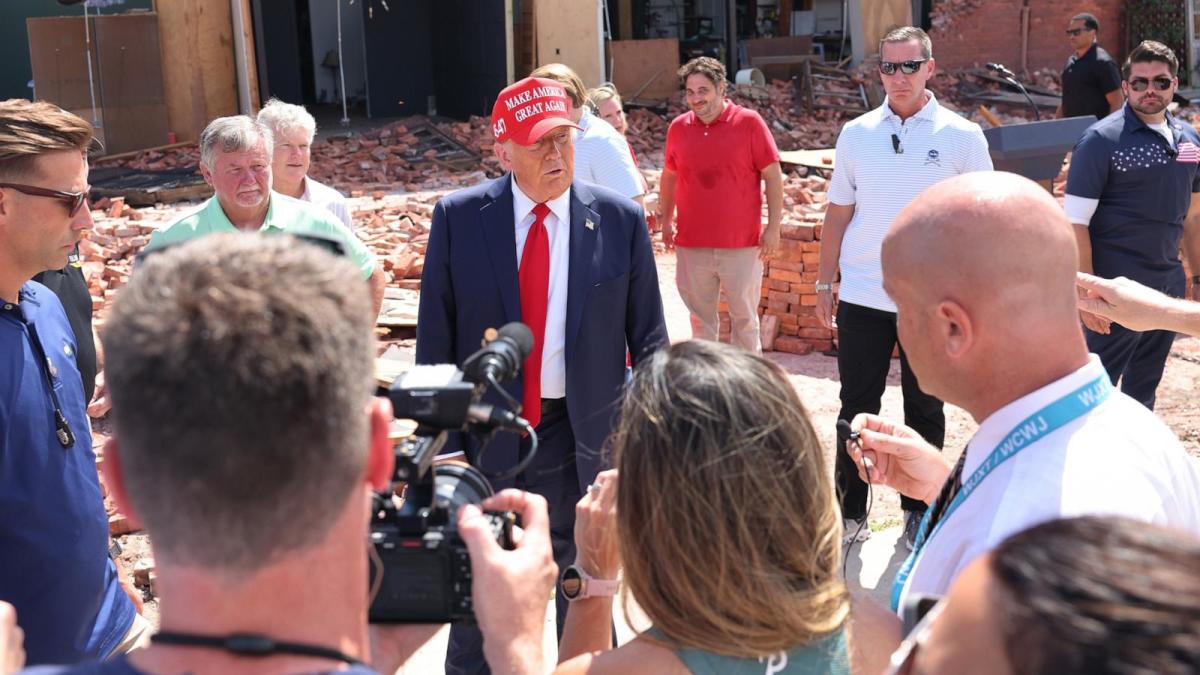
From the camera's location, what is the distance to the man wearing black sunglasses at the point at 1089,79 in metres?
11.4

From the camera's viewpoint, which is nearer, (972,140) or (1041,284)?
(1041,284)

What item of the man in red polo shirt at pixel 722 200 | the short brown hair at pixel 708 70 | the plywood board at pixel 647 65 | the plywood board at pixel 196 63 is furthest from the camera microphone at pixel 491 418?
the plywood board at pixel 647 65

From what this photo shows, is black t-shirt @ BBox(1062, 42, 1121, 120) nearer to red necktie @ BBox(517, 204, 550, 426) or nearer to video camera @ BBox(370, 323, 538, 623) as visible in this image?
red necktie @ BBox(517, 204, 550, 426)

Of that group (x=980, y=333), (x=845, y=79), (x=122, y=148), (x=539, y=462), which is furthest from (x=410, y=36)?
(x=980, y=333)

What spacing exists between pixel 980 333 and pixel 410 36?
20.3 m

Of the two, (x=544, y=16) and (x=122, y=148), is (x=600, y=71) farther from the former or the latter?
(x=122, y=148)

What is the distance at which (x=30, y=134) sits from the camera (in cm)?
322

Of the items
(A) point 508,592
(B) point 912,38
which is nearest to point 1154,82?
(B) point 912,38

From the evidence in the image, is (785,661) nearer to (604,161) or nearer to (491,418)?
(491,418)

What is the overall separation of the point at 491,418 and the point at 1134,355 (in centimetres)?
→ 504

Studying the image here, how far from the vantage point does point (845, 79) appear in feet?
71.4

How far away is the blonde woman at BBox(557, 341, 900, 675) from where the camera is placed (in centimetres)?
203

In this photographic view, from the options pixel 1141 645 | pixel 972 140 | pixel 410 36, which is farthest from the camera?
pixel 410 36

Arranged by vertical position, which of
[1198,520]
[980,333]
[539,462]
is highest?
[980,333]
